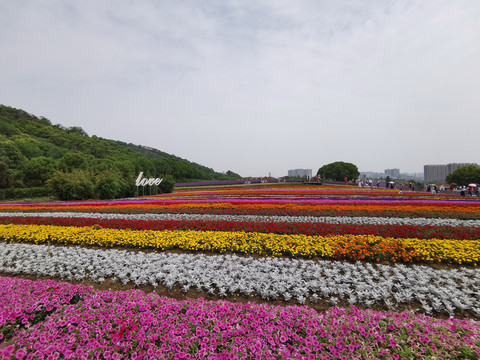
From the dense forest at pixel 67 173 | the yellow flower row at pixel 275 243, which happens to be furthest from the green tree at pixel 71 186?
the yellow flower row at pixel 275 243

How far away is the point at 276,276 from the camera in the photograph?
18.0 ft

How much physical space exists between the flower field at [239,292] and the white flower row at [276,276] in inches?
1.4

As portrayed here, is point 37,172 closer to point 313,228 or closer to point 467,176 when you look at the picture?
point 313,228

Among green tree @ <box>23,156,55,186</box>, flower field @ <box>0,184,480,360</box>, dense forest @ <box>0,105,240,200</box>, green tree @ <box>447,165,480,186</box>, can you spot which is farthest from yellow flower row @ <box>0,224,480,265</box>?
green tree @ <box>447,165,480,186</box>

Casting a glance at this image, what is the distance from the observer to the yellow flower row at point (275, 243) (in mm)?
6879

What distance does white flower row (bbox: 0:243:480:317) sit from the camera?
15.8 feet

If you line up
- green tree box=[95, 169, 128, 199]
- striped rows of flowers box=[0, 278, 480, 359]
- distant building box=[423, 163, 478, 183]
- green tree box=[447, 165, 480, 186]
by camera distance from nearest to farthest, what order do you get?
striped rows of flowers box=[0, 278, 480, 359] → green tree box=[95, 169, 128, 199] → green tree box=[447, 165, 480, 186] → distant building box=[423, 163, 478, 183]

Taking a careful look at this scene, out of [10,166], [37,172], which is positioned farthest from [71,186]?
[10,166]

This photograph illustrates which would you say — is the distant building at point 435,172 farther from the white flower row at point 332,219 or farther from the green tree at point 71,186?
the green tree at point 71,186

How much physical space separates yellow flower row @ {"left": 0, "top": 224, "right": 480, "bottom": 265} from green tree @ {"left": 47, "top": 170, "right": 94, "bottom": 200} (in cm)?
1678

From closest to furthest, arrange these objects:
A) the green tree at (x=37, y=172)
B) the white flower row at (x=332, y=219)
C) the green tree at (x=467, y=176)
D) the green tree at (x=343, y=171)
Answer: the white flower row at (x=332, y=219) → the green tree at (x=37, y=172) → the green tree at (x=467, y=176) → the green tree at (x=343, y=171)

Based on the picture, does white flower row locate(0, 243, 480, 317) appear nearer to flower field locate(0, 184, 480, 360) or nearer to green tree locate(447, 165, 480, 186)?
flower field locate(0, 184, 480, 360)

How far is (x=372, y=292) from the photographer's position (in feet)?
15.9

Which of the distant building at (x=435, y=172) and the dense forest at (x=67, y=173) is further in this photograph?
the distant building at (x=435, y=172)
